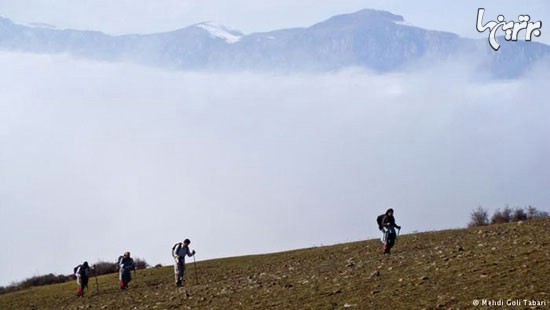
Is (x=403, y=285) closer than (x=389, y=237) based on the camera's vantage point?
Yes

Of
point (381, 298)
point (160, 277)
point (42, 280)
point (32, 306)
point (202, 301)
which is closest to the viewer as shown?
point (381, 298)

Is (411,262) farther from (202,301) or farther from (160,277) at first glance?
(160,277)

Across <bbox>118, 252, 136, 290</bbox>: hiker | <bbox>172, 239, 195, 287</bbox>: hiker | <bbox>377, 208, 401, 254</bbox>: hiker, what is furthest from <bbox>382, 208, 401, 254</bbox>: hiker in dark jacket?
<bbox>118, 252, 136, 290</bbox>: hiker

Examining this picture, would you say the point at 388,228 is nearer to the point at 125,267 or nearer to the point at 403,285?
the point at 403,285

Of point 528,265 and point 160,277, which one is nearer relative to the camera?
point 528,265

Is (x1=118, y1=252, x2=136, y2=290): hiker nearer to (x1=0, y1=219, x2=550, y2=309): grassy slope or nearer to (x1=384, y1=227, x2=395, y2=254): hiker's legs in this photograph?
(x1=0, y1=219, x2=550, y2=309): grassy slope

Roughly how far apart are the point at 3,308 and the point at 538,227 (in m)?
32.1

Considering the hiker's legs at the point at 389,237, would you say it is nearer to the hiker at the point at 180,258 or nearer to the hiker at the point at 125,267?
the hiker at the point at 180,258

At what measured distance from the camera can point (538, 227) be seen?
33.4m

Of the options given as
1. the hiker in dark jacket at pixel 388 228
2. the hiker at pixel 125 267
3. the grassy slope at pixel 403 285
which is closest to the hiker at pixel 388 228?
the hiker in dark jacket at pixel 388 228

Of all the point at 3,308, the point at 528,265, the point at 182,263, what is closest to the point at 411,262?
the point at 528,265

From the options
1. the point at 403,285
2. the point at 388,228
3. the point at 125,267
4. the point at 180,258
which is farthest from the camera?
the point at 125,267

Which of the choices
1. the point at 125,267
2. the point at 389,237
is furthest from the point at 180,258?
the point at 389,237

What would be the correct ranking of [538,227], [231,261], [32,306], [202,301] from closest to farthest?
[202,301]
[538,227]
[32,306]
[231,261]
